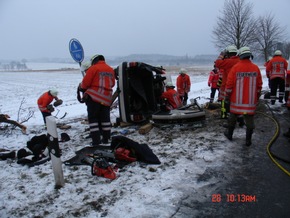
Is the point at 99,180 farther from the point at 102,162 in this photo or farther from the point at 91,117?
the point at 91,117

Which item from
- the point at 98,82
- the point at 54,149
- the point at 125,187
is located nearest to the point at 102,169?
the point at 125,187

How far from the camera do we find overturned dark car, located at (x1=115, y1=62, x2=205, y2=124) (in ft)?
20.5

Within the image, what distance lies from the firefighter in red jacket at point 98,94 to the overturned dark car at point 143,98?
36.9 inches

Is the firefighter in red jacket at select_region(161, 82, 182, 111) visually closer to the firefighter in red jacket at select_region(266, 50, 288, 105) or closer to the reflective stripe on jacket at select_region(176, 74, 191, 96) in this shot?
the reflective stripe on jacket at select_region(176, 74, 191, 96)

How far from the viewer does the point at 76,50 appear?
716cm

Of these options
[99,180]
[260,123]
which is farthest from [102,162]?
[260,123]

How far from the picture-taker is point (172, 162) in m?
4.21

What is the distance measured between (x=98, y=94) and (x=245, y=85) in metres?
2.80

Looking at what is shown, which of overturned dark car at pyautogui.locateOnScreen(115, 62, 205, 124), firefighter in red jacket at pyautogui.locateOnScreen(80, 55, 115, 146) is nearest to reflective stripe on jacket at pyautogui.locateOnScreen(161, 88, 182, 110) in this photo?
overturned dark car at pyautogui.locateOnScreen(115, 62, 205, 124)

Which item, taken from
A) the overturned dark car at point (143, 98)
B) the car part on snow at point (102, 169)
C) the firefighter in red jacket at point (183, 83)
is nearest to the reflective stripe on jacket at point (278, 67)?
the firefighter in red jacket at point (183, 83)

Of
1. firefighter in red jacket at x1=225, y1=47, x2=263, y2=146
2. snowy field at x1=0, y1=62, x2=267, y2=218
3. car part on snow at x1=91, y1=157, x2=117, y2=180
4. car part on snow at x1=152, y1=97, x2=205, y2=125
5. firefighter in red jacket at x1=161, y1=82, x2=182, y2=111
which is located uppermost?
firefighter in red jacket at x1=225, y1=47, x2=263, y2=146

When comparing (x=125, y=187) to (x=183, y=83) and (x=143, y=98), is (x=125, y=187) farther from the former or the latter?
(x=183, y=83)

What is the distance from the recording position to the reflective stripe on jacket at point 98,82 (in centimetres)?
526

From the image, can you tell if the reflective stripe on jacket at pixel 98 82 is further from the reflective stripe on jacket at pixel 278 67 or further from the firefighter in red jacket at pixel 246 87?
the reflective stripe on jacket at pixel 278 67
